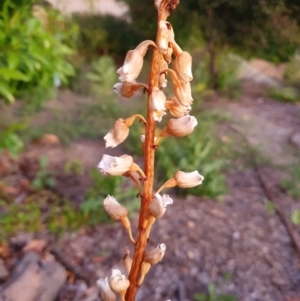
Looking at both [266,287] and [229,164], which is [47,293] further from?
[229,164]

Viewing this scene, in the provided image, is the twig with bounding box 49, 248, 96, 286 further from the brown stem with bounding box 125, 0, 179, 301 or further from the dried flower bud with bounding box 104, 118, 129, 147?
the dried flower bud with bounding box 104, 118, 129, 147

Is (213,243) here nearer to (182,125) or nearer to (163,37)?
(182,125)

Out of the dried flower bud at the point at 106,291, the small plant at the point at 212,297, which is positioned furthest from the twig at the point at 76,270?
the dried flower bud at the point at 106,291

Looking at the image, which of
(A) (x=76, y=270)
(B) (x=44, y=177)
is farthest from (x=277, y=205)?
(B) (x=44, y=177)

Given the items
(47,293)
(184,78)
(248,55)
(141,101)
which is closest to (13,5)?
(47,293)

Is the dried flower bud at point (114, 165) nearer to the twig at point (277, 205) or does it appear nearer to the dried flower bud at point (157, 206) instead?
the dried flower bud at point (157, 206)

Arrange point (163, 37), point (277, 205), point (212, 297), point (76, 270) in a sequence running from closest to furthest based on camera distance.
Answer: point (163, 37) → point (212, 297) → point (76, 270) → point (277, 205)
